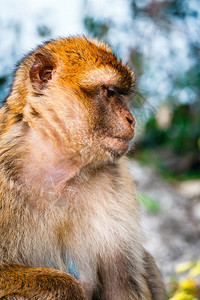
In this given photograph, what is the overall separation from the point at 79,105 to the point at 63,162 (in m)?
0.37

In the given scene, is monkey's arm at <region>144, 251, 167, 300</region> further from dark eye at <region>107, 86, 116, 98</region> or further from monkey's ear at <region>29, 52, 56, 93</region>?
monkey's ear at <region>29, 52, 56, 93</region>

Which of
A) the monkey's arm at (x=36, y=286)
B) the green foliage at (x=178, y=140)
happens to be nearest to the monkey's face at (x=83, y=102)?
the monkey's arm at (x=36, y=286)

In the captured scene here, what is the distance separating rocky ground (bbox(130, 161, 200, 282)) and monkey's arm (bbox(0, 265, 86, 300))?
1949mm

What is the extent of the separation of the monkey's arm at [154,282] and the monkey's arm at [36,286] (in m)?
0.94

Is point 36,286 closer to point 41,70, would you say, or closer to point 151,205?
point 41,70

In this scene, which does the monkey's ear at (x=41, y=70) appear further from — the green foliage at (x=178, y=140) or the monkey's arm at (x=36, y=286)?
the green foliage at (x=178, y=140)

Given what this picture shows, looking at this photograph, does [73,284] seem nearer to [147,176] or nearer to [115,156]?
[115,156]

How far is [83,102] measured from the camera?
2.33 metres

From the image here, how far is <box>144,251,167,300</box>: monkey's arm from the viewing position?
2873mm

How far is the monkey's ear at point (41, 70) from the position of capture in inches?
92.2

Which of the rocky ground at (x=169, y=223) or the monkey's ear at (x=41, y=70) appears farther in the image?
the rocky ground at (x=169, y=223)

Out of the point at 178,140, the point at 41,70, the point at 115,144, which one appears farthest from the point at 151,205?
the point at 178,140

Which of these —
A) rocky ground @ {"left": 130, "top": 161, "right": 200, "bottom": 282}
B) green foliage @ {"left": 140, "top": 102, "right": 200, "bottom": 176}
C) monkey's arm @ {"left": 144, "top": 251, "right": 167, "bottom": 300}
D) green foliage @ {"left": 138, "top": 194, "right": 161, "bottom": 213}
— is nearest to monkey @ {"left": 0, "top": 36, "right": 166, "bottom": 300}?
monkey's arm @ {"left": 144, "top": 251, "right": 167, "bottom": 300}

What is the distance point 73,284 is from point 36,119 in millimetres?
993
